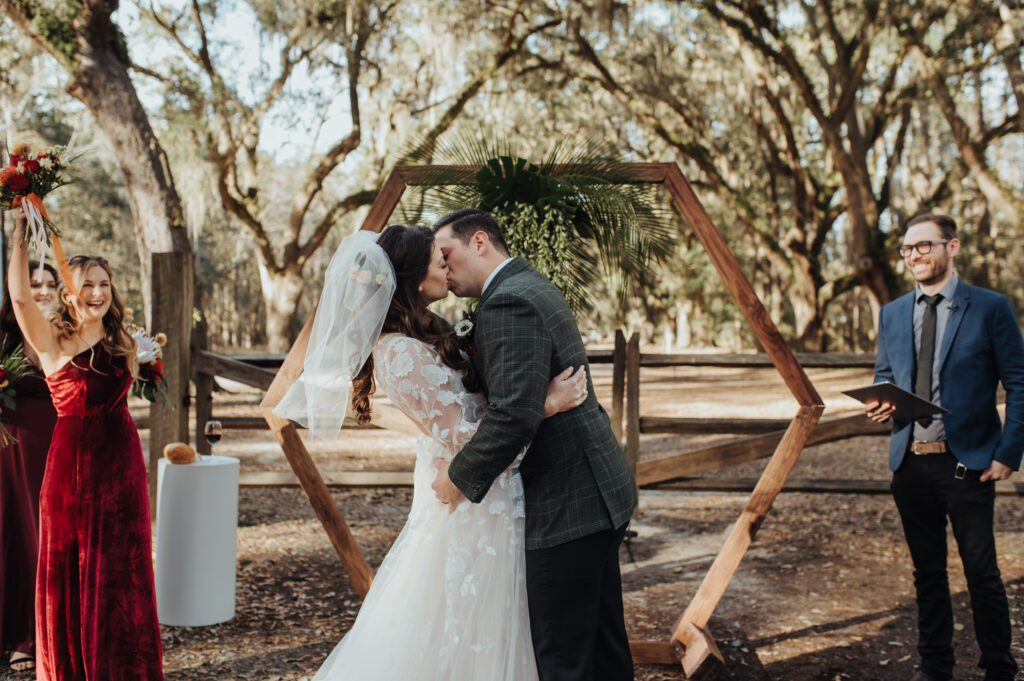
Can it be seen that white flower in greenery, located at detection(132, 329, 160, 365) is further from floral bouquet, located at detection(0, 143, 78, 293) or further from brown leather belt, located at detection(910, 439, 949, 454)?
brown leather belt, located at detection(910, 439, 949, 454)

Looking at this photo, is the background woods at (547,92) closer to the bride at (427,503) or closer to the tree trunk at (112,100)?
the tree trunk at (112,100)

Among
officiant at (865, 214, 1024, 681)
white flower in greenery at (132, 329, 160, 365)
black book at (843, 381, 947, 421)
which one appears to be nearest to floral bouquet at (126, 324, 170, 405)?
white flower in greenery at (132, 329, 160, 365)

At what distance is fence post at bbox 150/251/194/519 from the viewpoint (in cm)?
512

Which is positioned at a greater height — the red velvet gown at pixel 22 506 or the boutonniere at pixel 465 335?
the boutonniere at pixel 465 335

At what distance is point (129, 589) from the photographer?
3.30m

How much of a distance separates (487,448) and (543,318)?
0.40 meters

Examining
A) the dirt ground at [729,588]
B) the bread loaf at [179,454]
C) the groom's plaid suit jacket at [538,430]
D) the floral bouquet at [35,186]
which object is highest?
the floral bouquet at [35,186]

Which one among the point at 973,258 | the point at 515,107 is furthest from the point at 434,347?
the point at 973,258

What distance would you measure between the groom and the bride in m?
0.08

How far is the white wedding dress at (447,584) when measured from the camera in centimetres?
235

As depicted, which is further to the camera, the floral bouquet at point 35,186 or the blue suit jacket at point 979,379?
the blue suit jacket at point 979,379

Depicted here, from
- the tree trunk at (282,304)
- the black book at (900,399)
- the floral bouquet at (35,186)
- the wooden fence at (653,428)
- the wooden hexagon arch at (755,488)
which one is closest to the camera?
the floral bouquet at (35,186)

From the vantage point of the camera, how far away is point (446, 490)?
235cm

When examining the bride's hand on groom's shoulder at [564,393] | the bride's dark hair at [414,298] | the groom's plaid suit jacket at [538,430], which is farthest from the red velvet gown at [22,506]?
the bride's hand on groom's shoulder at [564,393]
